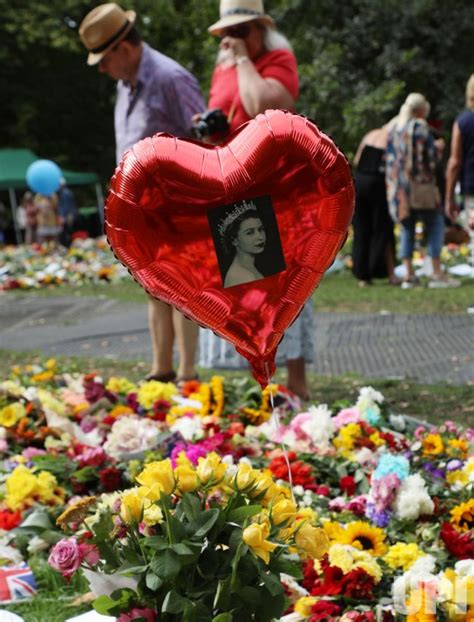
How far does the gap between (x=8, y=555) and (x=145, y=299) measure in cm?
893

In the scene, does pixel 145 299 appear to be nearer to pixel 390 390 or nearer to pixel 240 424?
pixel 390 390

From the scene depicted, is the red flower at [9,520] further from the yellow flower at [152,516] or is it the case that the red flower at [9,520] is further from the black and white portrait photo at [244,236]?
the yellow flower at [152,516]

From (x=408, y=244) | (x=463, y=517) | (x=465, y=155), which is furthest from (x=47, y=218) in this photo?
(x=463, y=517)

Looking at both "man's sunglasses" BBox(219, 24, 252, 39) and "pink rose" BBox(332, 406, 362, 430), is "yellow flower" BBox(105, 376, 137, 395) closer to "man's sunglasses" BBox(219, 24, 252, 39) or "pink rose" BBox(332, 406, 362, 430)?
"pink rose" BBox(332, 406, 362, 430)

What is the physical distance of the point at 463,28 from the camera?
22375 millimetres

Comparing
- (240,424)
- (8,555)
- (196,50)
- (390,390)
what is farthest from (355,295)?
(196,50)

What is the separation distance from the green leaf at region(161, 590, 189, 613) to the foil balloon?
0.99 meters

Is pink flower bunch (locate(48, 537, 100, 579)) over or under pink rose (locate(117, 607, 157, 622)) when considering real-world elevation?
over

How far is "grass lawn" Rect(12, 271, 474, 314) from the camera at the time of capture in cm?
929

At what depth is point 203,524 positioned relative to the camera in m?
2.07

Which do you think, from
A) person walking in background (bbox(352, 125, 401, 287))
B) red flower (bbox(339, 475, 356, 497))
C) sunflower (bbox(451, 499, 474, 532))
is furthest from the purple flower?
person walking in background (bbox(352, 125, 401, 287))

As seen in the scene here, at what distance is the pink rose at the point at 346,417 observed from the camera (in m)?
4.11

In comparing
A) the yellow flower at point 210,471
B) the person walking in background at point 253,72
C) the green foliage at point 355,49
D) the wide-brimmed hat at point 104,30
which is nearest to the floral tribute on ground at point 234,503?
the yellow flower at point 210,471

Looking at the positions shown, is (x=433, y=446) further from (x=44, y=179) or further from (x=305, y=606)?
Answer: (x=44, y=179)
